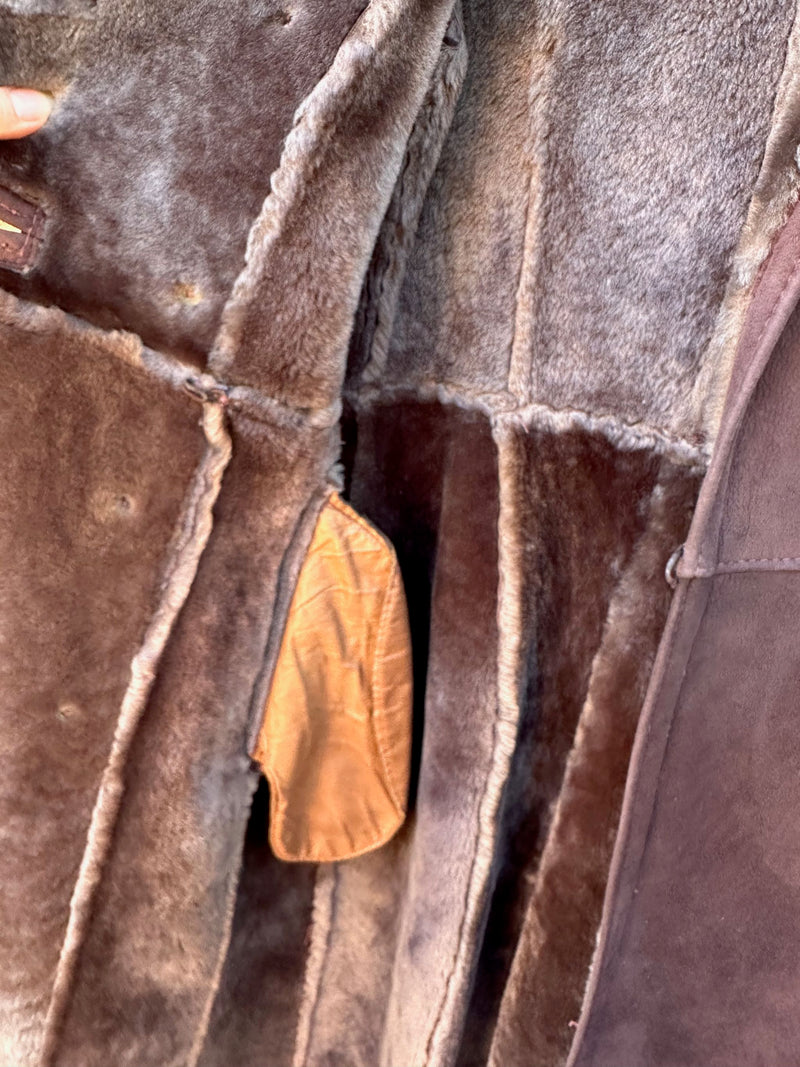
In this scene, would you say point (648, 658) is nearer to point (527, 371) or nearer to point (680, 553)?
point (680, 553)

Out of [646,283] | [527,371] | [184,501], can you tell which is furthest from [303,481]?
[646,283]

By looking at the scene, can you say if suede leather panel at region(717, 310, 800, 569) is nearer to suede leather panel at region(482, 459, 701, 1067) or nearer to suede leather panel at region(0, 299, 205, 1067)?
suede leather panel at region(482, 459, 701, 1067)

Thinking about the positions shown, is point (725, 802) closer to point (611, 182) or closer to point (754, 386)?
point (754, 386)

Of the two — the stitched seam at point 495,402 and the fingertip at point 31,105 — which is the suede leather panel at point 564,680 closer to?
the stitched seam at point 495,402

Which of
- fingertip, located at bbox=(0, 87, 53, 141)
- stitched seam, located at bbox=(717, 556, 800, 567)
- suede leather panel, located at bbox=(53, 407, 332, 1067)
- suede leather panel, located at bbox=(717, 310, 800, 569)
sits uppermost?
fingertip, located at bbox=(0, 87, 53, 141)

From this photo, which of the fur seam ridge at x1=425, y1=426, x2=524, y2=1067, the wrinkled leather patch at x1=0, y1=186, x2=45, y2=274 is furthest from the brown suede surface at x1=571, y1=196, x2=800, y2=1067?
the wrinkled leather patch at x1=0, y1=186, x2=45, y2=274

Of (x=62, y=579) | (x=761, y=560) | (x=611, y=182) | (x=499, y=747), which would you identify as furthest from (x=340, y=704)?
(x=611, y=182)

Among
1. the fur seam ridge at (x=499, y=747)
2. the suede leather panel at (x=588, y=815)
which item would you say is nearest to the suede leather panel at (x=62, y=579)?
the fur seam ridge at (x=499, y=747)
